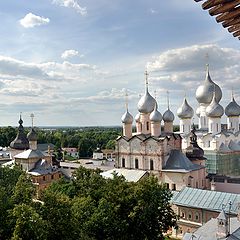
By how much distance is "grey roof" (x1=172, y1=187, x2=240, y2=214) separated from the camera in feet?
89.3

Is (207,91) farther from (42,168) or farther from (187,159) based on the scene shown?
(42,168)

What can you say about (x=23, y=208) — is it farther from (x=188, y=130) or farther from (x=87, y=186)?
(x=188, y=130)

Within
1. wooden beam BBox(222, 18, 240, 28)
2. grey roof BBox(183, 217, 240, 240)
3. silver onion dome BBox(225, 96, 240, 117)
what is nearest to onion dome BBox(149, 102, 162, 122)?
silver onion dome BBox(225, 96, 240, 117)

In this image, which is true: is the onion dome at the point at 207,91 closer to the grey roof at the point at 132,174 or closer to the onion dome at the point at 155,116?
the onion dome at the point at 155,116

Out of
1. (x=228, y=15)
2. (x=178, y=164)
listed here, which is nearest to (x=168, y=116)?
(x=178, y=164)

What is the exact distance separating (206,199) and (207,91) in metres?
22.7

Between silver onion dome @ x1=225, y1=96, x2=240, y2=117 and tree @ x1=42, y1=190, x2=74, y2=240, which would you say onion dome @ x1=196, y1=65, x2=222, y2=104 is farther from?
tree @ x1=42, y1=190, x2=74, y2=240

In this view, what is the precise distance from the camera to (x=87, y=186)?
22219 millimetres

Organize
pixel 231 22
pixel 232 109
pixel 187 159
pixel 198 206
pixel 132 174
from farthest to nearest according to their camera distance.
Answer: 1. pixel 232 109
2. pixel 187 159
3. pixel 132 174
4. pixel 198 206
5. pixel 231 22

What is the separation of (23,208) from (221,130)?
3436 centimetres

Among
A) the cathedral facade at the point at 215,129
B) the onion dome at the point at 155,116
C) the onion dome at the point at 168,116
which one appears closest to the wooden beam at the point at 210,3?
the onion dome at the point at 155,116

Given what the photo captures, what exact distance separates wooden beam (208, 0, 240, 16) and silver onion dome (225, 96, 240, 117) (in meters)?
45.8

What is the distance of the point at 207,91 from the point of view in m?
48.2

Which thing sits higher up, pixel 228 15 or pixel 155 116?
pixel 155 116
